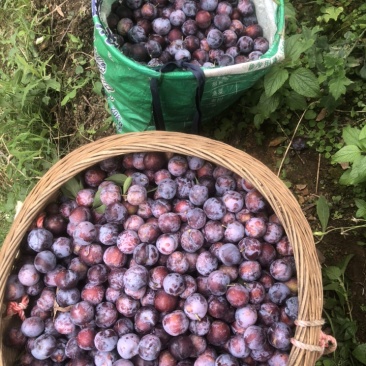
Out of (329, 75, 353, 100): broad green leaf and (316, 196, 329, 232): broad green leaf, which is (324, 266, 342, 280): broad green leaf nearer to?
(316, 196, 329, 232): broad green leaf

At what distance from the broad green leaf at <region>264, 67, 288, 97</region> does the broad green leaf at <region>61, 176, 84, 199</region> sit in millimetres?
799

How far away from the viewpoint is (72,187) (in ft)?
5.20

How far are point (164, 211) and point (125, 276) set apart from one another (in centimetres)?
26

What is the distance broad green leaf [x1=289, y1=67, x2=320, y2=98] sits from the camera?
1.79 m

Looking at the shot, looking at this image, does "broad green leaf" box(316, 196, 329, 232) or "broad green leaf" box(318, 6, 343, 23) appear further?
"broad green leaf" box(318, 6, 343, 23)

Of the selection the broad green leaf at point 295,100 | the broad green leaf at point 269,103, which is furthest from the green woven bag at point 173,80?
the broad green leaf at point 295,100

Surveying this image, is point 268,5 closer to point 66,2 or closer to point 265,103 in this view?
point 265,103

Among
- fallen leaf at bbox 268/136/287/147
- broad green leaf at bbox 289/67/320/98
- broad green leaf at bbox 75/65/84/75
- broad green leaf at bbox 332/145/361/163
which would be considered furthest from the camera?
broad green leaf at bbox 75/65/84/75

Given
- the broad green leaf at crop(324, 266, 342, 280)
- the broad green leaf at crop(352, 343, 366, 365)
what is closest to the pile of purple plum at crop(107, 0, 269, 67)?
the broad green leaf at crop(324, 266, 342, 280)

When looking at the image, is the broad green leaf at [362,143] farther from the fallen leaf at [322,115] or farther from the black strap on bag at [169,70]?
the black strap on bag at [169,70]

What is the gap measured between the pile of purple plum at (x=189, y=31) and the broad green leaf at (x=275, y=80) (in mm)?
119

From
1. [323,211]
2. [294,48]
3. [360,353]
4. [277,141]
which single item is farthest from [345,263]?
[294,48]

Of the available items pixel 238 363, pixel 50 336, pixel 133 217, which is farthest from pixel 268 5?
pixel 50 336

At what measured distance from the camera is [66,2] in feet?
8.12
